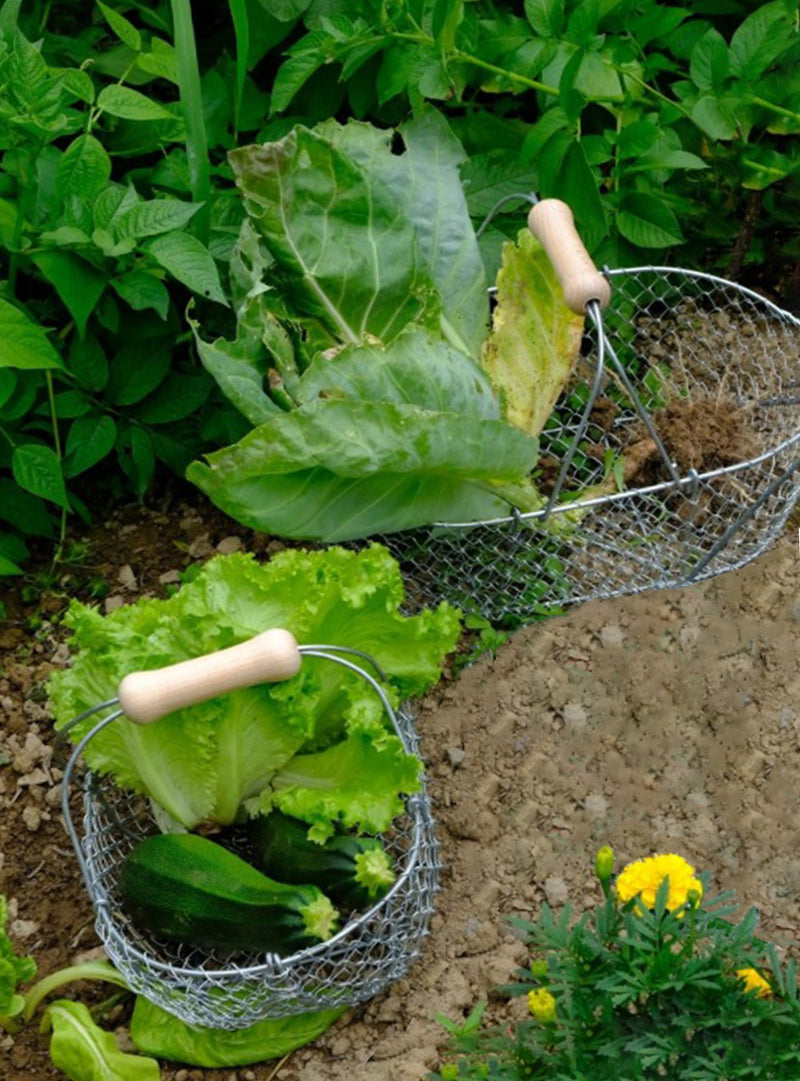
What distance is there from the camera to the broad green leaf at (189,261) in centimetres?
269

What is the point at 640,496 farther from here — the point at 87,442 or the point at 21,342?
the point at 21,342

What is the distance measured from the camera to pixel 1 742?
289 centimetres

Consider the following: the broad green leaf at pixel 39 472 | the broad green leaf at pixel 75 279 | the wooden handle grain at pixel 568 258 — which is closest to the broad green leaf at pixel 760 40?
the wooden handle grain at pixel 568 258

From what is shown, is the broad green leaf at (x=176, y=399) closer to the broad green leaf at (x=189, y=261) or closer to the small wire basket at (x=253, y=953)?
the broad green leaf at (x=189, y=261)

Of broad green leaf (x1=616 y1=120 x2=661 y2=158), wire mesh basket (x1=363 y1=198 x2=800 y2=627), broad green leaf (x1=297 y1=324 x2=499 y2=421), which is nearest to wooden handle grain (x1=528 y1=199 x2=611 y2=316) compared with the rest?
wire mesh basket (x1=363 y1=198 x2=800 y2=627)

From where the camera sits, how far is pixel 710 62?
123 inches

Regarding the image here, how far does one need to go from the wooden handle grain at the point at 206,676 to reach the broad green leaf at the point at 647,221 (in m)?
1.44

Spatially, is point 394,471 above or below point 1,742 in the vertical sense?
above

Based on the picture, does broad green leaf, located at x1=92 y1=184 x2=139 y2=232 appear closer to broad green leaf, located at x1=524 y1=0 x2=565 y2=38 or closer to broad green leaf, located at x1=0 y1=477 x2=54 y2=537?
broad green leaf, located at x1=0 y1=477 x2=54 y2=537

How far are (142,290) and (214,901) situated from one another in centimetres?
115

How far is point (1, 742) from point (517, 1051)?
1259 mm

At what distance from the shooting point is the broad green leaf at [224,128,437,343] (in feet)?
9.11

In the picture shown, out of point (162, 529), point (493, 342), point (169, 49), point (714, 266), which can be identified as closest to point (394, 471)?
point (493, 342)

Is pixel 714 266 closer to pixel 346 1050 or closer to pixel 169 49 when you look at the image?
pixel 169 49
